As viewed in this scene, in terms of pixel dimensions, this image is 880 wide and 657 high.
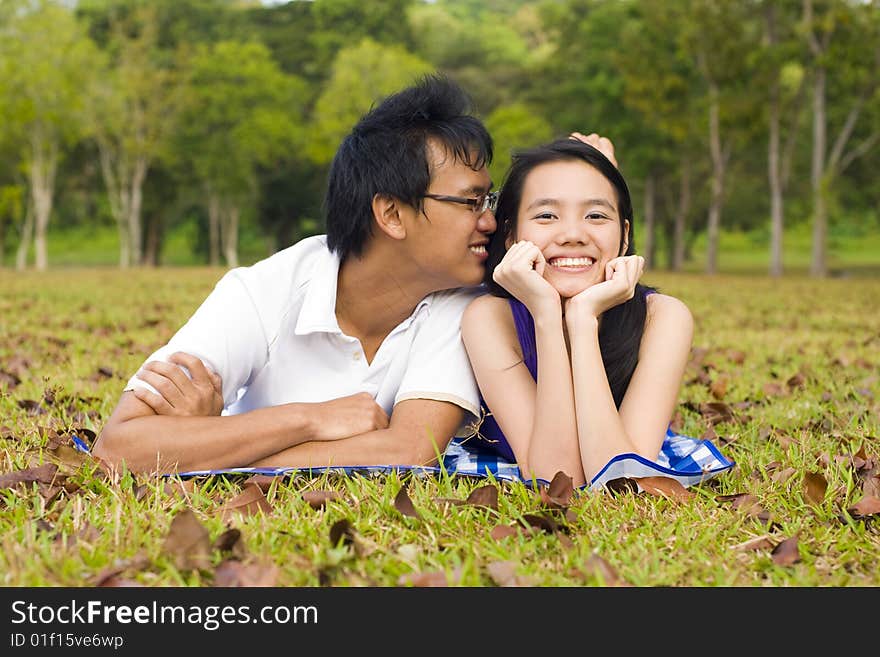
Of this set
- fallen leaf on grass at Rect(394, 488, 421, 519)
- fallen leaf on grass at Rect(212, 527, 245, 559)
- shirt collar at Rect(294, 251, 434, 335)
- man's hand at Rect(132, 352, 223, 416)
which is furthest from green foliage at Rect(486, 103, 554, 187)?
fallen leaf on grass at Rect(212, 527, 245, 559)

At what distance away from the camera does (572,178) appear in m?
3.81

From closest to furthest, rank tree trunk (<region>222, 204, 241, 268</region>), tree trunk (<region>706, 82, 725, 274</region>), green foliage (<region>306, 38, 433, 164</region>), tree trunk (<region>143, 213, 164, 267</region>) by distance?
tree trunk (<region>706, 82, 725, 274</region>) → green foliage (<region>306, 38, 433, 164</region>) → tree trunk (<region>222, 204, 241, 268</region>) → tree trunk (<region>143, 213, 164, 267</region>)

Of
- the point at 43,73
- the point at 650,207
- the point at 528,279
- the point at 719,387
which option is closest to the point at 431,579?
the point at 528,279

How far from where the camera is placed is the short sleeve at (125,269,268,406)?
3760mm

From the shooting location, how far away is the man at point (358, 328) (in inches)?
141

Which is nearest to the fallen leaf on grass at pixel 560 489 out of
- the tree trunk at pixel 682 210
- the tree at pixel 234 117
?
the tree trunk at pixel 682 210

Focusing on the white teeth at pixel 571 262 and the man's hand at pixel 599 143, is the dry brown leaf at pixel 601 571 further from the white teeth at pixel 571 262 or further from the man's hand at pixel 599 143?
the man's hand at pixel 599 143

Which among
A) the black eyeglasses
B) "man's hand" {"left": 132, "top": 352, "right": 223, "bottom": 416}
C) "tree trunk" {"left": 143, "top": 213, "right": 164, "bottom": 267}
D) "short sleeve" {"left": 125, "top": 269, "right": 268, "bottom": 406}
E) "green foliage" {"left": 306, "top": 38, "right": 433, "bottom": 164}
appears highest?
"green foliage" {"left": 306, "top": 38, "right": 433, "bottom": 164}

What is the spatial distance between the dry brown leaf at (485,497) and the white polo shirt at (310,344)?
790 millimetres

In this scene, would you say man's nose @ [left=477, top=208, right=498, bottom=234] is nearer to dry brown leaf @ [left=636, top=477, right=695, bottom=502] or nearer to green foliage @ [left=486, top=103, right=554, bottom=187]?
dry brown leaf @ [left=636, top=477, right=695, bottom=502]

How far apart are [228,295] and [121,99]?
3588cm

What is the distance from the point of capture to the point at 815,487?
3238 millimetres
